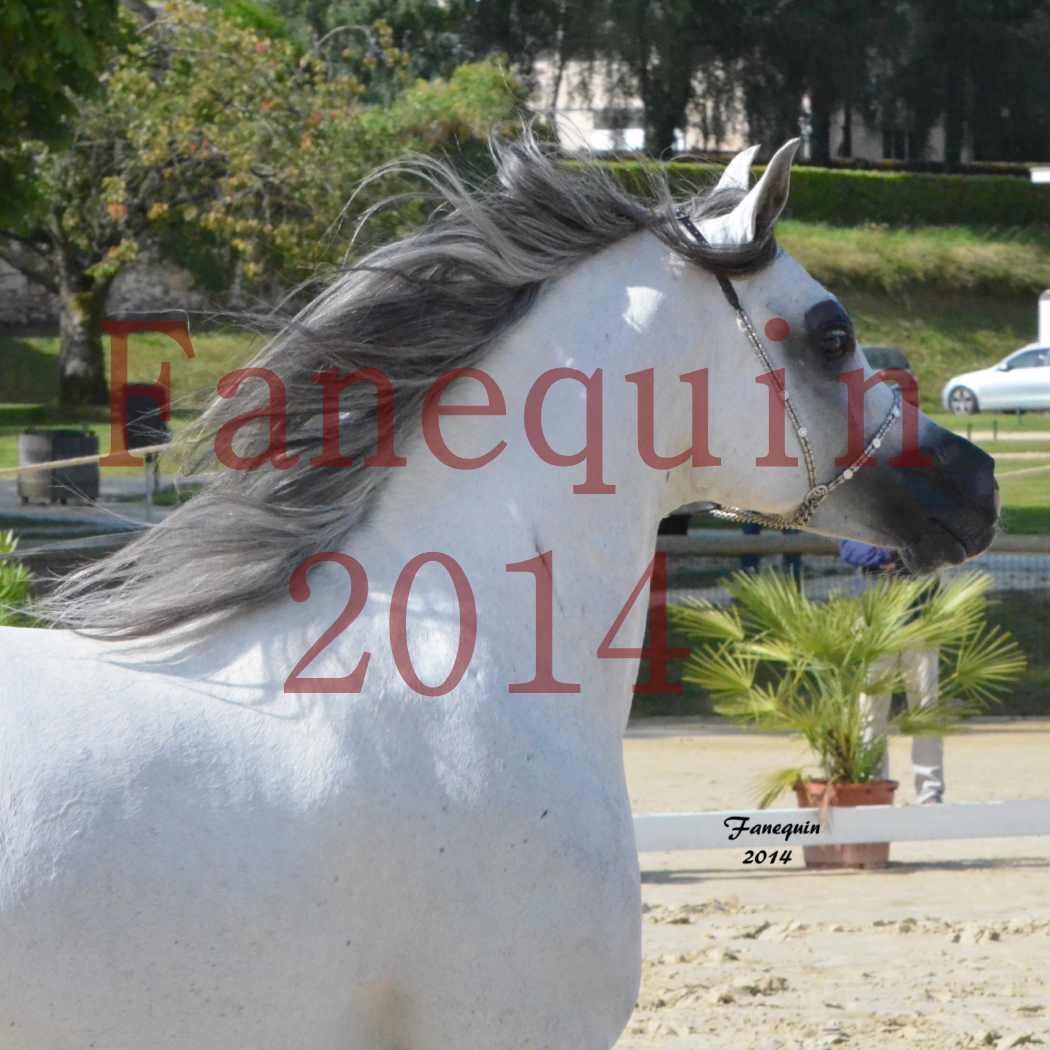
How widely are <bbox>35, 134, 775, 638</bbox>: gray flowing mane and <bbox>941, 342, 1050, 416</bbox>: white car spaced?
28.0 meters

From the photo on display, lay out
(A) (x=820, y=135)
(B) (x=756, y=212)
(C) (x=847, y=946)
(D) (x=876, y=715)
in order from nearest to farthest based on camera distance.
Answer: (B) (x=756, y=212)
(C) (x=847, y=946)
(D) (x=876, y=715)
(A) (x=820, y=135)

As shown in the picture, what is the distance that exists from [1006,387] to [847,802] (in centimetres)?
2377

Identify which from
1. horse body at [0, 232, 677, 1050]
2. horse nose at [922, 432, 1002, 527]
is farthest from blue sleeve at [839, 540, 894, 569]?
horse body at [0, 232, 677, 1050]

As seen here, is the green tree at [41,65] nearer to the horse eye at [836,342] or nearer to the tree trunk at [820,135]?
the horse eye at [836,342]

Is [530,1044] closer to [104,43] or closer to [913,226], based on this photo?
[104,43]

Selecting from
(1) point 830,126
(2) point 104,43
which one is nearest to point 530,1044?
(2) point 104,43

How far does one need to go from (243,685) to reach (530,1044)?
0.62 meters

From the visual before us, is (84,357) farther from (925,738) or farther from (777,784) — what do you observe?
(777,784)

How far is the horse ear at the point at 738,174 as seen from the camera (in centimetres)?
301

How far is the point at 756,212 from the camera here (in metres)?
2.80

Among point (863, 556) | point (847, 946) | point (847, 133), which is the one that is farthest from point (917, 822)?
point (847, 133)

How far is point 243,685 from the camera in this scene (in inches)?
95.9

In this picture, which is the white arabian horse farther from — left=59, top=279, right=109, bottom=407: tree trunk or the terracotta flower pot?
left=59, top=279, right=109, bottom=407: tree trunk

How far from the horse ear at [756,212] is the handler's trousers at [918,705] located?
4975 millimetres
